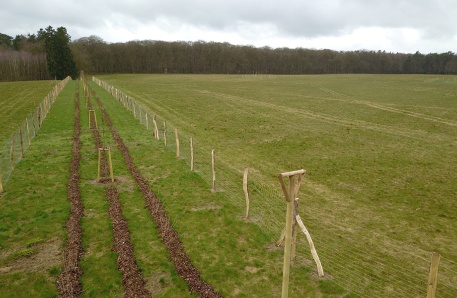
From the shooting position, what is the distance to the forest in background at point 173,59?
9938cm

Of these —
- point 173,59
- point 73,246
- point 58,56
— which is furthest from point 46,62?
point 73,246

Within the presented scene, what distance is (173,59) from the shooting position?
147 meters

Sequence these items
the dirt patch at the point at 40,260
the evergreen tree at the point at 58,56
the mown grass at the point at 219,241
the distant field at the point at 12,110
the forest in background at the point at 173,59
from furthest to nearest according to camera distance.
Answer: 1. the forest in background at the point at 173,59
2. the evergreen tree at the point at 58,56
3. the distant field at the point at 12,110
4. the dirt patch at the point at 40,260
5. the mown grass at the point at 219,241

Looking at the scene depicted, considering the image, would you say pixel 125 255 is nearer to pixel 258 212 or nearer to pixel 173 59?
pixel 258 212

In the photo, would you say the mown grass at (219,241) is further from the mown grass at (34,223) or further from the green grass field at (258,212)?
the mown grass at (34,223)

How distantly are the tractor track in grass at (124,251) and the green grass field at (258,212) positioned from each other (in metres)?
0.22

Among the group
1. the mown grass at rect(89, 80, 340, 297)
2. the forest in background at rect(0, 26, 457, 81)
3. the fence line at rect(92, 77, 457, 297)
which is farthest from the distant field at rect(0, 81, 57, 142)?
the forest in background at rect(0, 26, 457, 81)

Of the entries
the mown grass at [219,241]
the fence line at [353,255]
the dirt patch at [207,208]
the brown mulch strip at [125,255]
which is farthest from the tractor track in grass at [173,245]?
the fence line at [353,255]

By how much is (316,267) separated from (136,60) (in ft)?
464

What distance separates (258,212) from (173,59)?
142037 millimetres

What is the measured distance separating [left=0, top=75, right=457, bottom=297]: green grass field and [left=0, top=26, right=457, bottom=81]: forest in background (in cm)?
8551

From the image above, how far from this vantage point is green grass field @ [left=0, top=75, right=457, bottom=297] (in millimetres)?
9445

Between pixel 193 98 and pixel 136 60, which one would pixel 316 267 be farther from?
pixel 136 60

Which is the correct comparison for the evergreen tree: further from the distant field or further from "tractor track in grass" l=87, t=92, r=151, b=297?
"tractor track in grass" l=87, t=92, r=151, b=297
